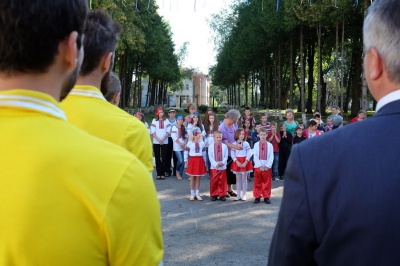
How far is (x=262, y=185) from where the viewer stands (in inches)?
432

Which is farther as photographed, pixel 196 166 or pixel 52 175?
pixel 196 166

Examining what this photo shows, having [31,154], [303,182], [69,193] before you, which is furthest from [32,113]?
[303,182]

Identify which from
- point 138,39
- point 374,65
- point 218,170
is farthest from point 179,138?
point 138,39

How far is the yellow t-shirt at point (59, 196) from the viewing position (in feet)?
4.18

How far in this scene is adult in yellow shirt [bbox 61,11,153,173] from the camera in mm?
2391

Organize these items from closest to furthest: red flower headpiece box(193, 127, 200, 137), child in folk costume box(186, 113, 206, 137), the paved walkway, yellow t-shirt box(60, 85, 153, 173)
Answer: yellow t-shirt box(60, 85, 153, 173) < the paved walkway < red flower headpiece box(193, 127, 200, 137) < child in folk costume box(186, 113, 206, 137)

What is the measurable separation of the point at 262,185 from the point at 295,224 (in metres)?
9.44

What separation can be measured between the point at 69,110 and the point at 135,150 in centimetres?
40

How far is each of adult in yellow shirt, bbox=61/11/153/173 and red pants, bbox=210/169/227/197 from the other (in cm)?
869

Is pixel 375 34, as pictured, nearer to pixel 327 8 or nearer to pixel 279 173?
pixel 279 173

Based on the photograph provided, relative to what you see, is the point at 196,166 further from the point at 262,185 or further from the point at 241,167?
the point at 262,185

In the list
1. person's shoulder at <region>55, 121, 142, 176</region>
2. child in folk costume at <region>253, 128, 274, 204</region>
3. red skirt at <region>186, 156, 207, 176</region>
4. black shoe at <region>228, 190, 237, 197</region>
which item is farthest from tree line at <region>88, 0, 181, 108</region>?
person's shoulder at <region>55, 121, 142, 176</region>

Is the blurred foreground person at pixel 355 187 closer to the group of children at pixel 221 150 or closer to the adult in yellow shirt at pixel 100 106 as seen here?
the adult in yellow shirt at pixel 100 106

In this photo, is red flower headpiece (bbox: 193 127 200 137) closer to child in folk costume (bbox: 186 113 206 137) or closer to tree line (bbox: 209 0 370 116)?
child in folk costume (bbox: 186 113 206 137)
